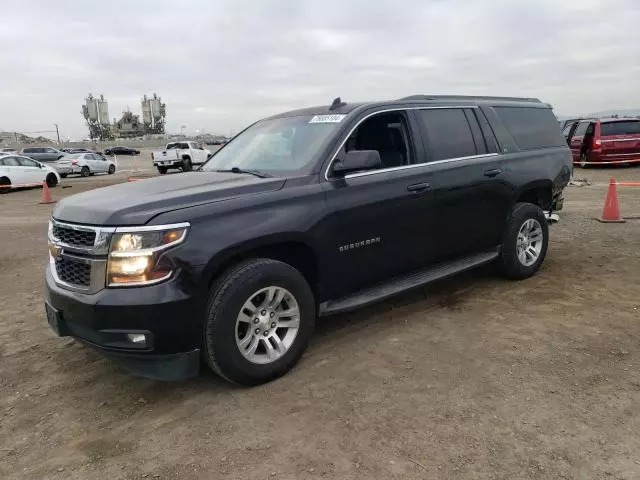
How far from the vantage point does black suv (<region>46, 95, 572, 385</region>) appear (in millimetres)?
3148

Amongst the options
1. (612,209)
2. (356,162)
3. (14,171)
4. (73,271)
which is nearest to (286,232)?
(356,162)

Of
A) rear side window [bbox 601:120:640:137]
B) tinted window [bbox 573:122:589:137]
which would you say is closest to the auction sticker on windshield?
rear side window [bbox 601:120:640:137]

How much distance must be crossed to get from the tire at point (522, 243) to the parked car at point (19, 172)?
63.9ft

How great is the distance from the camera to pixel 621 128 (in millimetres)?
17719

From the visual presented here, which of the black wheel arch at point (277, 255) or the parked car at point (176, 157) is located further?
the parked car at point (176, 157)

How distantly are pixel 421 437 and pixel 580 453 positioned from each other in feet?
2.65

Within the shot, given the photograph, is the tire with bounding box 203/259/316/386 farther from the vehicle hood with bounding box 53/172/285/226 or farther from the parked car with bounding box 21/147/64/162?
the parked car with bounding box 21/147/64/162

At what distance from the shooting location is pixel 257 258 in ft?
11.7

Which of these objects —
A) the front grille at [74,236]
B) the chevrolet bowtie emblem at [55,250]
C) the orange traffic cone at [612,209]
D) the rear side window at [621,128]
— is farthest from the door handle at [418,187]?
the rear side window at [621,128]

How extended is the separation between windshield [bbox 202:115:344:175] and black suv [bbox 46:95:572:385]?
2 centimetres

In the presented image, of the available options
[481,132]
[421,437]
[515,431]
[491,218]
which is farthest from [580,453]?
[481,132]

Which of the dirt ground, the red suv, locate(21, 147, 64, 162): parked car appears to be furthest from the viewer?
locate(21, 147, 64, 162): parked car

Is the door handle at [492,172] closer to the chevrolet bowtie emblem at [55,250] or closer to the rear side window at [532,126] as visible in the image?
the rear side window at [532,126]

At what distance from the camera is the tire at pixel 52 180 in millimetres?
21622
